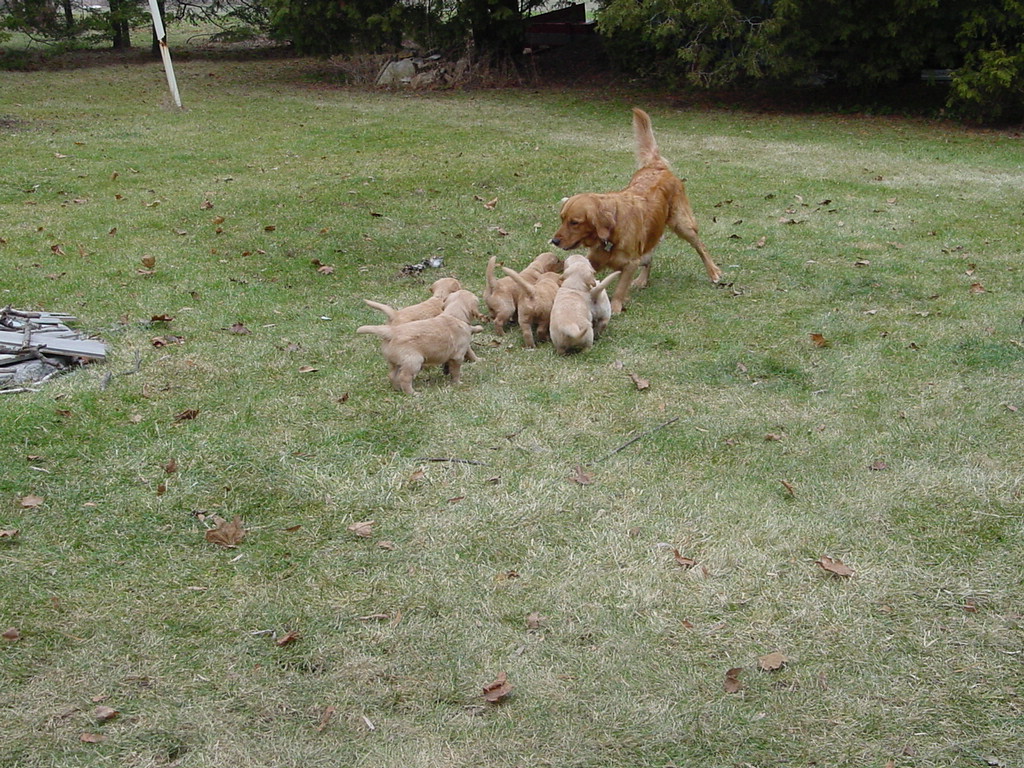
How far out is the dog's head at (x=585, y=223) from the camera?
749 centimetres

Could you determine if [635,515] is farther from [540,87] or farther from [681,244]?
[540,87]

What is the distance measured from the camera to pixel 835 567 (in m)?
4.30

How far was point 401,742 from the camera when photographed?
11.0 feet

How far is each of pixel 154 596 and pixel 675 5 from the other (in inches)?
616

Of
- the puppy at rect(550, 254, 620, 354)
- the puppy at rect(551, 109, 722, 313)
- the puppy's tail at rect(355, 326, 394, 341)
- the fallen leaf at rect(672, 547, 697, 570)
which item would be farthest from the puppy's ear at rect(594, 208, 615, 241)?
the fallen leaf at rect(672, 547, 697, 570)

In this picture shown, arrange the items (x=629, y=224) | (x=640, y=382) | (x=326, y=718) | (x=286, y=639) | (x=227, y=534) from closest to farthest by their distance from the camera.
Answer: (x=326, y=718)
(x=286, y=639)
(x=227, y=534)
(x=640, y=382)
(x=629, y=224)

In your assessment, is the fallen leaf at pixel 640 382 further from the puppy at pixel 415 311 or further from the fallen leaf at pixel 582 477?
the puppy at pixel 415 311

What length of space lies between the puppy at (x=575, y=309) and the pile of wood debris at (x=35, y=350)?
3.29 metres

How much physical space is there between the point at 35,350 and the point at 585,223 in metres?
4.28

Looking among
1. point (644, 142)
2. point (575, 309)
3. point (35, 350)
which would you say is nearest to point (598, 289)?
point (575, 309)

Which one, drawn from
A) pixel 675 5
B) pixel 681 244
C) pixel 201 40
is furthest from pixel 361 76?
pixel 681 244

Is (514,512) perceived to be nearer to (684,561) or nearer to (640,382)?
(684,561)

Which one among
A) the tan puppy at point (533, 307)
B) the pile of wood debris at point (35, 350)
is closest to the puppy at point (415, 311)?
the tan puppy at point (533, 307)

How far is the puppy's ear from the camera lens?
24.7 ft
